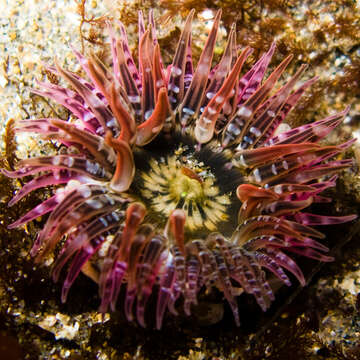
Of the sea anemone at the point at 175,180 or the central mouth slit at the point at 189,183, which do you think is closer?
the sea anemone at the point at 175,180

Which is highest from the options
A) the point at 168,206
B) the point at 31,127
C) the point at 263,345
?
the point at 31,127

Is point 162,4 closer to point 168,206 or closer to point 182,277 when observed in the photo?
point 168,206

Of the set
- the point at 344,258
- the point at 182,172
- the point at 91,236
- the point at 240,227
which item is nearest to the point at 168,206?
the point at 182,172

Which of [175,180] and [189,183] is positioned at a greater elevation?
[175,180]

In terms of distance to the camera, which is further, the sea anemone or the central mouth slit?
the central mouth slit

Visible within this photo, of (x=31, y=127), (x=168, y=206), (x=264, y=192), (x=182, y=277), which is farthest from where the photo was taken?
(x=168, y=206)
